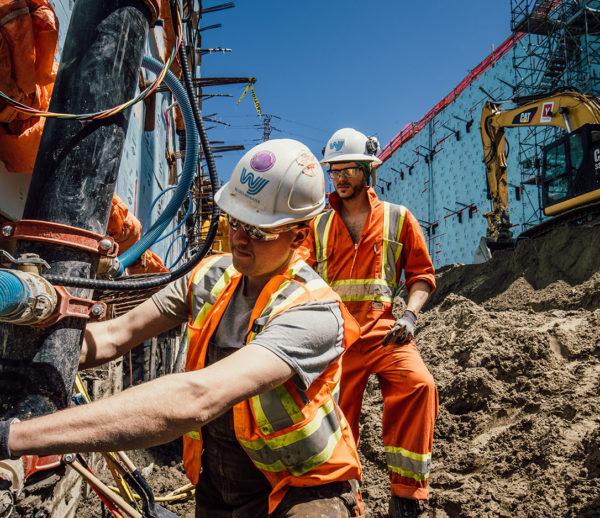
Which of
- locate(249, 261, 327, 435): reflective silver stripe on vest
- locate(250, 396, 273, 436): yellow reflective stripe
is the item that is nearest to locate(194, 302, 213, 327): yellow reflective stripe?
locate(249, 261, 327, 435): reflective silver stripe on vest

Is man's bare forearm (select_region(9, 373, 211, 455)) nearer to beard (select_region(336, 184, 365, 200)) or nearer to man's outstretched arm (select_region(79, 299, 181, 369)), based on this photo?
man's outstretched arm (select_region(79, 299, 181, 369))

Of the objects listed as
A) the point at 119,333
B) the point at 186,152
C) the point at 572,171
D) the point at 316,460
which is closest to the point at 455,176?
the point at 572,171

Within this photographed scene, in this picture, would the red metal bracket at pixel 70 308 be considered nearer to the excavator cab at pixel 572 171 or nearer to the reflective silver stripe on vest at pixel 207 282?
the reflective silver stripe on vest at pixel 207 282

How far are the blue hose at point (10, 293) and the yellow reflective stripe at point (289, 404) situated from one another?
2.72ft

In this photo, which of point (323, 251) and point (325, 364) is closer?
point (325, 364)

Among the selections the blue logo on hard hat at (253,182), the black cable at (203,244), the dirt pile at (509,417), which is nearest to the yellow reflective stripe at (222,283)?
the black cable at (203,244)

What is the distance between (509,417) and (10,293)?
4.99 meters

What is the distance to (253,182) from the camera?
2.19 meters

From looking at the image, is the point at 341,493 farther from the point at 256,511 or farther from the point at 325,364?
the point at 325,364

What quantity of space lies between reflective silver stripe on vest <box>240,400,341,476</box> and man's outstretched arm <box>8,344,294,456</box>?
28cm

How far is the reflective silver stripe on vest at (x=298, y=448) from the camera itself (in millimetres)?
1938

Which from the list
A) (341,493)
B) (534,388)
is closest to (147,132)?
(534,388)

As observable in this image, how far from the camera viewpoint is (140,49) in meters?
2.12

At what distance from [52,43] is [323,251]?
89.4 inches
